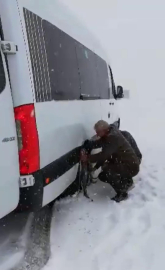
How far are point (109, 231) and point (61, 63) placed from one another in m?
1.98

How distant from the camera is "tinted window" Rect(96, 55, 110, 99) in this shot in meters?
7.09

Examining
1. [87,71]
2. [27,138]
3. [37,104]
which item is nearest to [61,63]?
[37,104]

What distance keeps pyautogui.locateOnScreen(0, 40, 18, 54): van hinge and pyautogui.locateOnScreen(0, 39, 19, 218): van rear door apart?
4 cm

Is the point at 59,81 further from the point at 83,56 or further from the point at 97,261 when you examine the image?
the point at 97,261

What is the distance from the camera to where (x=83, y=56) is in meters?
5.73

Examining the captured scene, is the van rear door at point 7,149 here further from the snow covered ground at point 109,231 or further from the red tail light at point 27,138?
the snow covered ground at point 109,231

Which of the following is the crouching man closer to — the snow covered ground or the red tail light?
the snow covered ground

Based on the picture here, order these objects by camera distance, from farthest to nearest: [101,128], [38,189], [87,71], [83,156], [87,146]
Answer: [87,71] → [87,146] → [101,128] → [83,156] → [38,189]

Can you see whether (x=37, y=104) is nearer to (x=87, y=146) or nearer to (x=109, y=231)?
(x=109, y=231)

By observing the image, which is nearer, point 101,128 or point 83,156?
point 83,156

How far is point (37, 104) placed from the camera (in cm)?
348

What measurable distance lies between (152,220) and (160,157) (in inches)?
163

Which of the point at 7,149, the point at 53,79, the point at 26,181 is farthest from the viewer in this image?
the point at 53,79

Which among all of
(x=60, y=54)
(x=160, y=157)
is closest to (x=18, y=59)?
(x=60, y=54)
